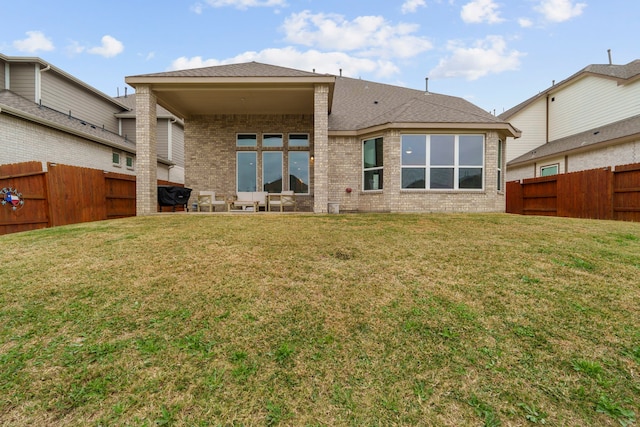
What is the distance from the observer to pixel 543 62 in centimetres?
2042

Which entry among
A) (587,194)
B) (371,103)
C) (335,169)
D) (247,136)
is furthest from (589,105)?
(247,136)

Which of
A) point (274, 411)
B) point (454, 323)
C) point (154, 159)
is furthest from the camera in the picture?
point (154, 159)

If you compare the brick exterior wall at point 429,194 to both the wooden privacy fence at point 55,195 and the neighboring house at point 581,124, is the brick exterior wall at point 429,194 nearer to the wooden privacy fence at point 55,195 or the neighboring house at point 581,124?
the neighboring house at point 581,124

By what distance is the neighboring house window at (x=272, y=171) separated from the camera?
12.6 meters

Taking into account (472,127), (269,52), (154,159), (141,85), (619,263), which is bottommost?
(619,263)

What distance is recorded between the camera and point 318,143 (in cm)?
944

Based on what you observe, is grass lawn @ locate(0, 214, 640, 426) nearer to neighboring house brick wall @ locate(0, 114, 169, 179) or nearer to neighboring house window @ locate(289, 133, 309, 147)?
neighboring house brick wall @ locate(0, 114, 169, 179)

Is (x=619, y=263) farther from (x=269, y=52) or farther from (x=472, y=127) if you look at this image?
(x=269, y=52)

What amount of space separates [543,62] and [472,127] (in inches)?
626

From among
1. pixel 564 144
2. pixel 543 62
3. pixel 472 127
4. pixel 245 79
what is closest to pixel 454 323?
pixel 245 79

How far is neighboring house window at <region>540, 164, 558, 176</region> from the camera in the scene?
14.7 metres

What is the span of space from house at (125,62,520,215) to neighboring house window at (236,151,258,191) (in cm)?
4

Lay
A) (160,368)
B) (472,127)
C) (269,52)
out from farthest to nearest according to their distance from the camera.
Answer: (269,52) < (472,127) < (160,368)

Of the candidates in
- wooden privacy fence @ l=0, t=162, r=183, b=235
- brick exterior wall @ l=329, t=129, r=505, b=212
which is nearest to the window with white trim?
brick exterior wall @ l=329, t=129, r=505, b=212
